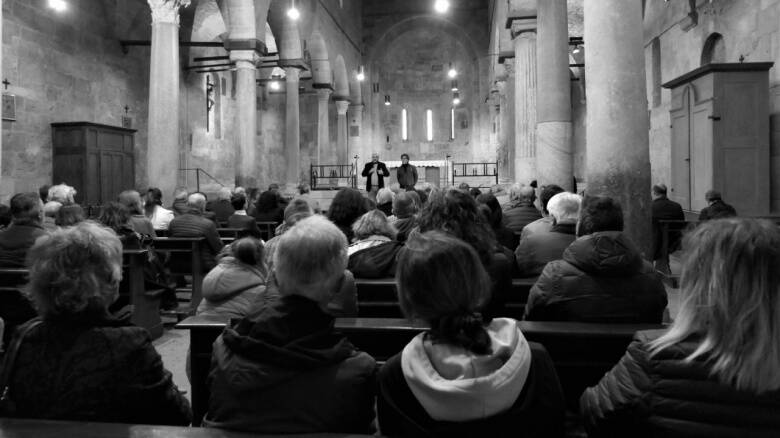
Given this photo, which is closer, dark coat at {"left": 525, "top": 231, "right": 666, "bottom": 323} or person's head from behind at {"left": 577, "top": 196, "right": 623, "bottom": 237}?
dark coat at {"left": 525, "top": 231, "right": 666, "bottom": 323}

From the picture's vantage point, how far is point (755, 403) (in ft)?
5.57

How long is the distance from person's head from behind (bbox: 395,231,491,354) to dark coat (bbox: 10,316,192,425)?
1010 mm

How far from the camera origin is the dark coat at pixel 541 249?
474cm

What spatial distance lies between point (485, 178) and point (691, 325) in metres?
23.6

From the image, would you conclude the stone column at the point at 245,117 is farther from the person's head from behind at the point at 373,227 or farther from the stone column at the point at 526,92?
the person's head from behind at the point at 373,227

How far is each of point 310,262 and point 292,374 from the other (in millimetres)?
408

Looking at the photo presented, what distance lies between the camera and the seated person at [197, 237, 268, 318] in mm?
3766

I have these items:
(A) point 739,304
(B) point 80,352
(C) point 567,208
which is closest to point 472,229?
(C) point 567,208

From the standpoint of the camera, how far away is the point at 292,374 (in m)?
2.00

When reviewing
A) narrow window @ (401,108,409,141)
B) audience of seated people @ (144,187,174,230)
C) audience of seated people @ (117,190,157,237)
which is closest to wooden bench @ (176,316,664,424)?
audience of seated people @ (117,190,157,237)

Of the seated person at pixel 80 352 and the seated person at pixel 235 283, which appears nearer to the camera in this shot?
the seated person at pixel 80 352

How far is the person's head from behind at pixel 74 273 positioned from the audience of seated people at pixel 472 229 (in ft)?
6.11

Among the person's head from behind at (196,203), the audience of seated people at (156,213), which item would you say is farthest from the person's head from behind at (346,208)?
the audience of seated people at (156,213)

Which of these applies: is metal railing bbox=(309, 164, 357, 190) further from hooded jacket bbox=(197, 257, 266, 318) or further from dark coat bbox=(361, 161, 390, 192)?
hooded jacket bbox=(197, 257, 266, 318)
